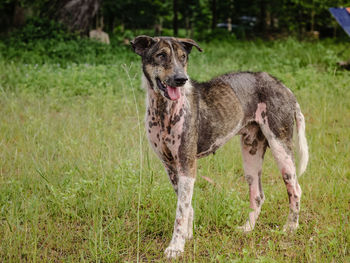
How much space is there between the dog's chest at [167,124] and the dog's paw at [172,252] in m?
0.80

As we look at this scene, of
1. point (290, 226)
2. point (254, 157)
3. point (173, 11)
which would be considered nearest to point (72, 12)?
point (173, 11)

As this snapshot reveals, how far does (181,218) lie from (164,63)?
140 cm

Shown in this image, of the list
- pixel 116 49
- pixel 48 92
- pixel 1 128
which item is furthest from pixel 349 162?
pixel 116 49

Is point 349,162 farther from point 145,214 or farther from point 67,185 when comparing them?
point 67,185

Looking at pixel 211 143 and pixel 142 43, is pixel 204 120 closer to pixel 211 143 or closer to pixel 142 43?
pixel 211 143

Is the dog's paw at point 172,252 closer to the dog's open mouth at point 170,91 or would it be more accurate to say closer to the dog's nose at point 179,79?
the dog's open mouth at point 170,91

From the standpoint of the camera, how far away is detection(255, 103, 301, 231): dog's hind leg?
13.7 ft

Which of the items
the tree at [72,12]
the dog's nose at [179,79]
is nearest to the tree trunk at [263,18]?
the tree at [72,12]

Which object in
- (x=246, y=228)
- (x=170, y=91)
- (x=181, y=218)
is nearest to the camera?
(x=170, y=91)

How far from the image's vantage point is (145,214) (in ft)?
14.1

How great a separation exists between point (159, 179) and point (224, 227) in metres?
1.04

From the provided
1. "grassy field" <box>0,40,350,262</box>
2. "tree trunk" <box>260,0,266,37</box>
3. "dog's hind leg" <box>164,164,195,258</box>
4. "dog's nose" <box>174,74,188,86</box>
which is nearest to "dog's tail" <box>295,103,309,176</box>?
"grassy field" <box>0,40,350,262</box>

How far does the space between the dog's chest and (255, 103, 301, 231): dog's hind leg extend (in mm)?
988

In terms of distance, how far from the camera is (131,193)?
4.47 meters
